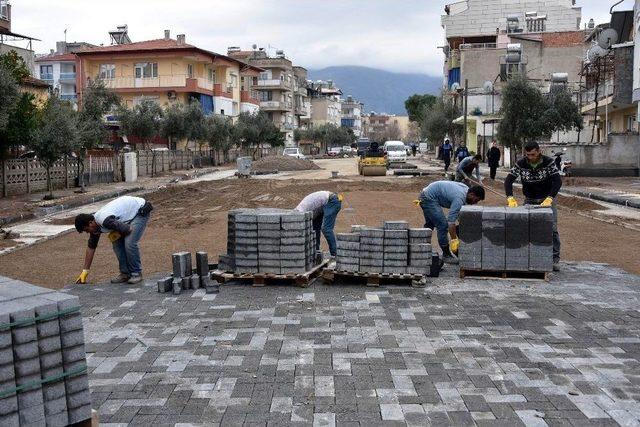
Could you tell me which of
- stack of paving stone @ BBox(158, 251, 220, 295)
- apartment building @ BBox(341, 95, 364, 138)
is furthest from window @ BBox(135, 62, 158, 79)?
apartment building @ BBox(341, 95, 364, 138)

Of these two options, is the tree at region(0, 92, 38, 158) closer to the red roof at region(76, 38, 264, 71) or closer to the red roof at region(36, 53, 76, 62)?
the red roof at region(76, 38, 264, 71)

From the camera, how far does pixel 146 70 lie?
55.5 meters

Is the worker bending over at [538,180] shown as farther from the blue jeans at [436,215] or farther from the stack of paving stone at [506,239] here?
the blue jeans at [436,215]

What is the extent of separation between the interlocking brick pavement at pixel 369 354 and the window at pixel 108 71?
2010 inches

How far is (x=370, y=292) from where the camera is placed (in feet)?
27.9

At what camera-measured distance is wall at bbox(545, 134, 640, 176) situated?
3153 cm

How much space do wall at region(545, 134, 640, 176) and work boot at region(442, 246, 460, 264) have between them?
2366 centimetres

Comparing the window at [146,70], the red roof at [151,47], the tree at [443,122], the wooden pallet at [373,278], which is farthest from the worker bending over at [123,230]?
the tree at [443,122]

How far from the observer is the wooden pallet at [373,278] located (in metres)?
8.71

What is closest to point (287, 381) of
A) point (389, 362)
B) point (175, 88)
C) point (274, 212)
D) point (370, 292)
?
point (389, 362)

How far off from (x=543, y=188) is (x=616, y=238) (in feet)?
16.3

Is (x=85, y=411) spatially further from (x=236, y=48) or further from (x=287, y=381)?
(x=236, y=48)

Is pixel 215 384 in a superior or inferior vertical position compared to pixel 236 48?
inferior

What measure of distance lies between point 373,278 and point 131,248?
10.7 ft
